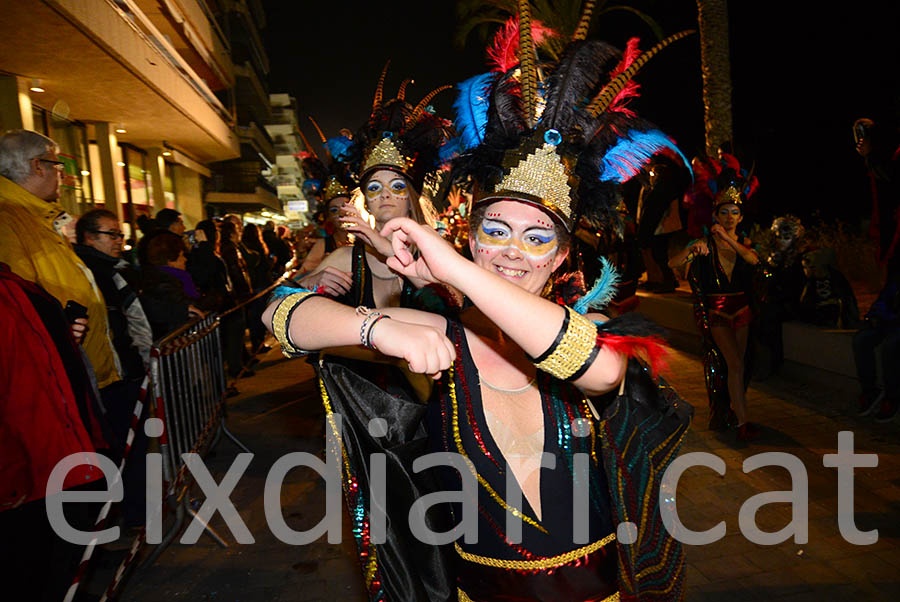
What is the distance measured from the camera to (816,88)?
47.3 ft

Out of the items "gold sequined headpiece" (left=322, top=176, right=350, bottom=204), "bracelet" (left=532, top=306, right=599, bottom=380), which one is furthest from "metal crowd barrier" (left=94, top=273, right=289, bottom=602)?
Answer: "bracelet" (left=532, top=306, right=599, bottom=380)

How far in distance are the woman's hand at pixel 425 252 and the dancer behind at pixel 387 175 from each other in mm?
1765

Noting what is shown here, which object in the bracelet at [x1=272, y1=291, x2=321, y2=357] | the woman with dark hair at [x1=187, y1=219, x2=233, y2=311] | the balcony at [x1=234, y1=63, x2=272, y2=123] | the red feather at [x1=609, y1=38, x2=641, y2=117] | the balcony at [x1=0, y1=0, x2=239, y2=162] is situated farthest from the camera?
the balcony at [x1=234, y1=63, x2=272, y2=123]

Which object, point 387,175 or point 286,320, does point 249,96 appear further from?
point 286,320

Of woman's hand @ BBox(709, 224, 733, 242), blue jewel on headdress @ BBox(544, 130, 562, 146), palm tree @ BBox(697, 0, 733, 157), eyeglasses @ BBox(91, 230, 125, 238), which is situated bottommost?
woman's hand @ BBox(709, 224, 733, 242)

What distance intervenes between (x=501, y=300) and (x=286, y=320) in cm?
73

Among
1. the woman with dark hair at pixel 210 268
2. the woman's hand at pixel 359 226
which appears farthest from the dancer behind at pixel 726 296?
the woman with dark hair at pixel 210 268

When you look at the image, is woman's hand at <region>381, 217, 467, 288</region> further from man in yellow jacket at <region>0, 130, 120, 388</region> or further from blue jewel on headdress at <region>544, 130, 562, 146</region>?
man in yellow jacket at <region>0, 130, 120, 388</region>

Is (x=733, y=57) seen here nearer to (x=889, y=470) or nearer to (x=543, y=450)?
(x=889, y=470)

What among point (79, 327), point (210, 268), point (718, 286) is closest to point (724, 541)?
point (718, 286)

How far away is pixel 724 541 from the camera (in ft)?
12.5

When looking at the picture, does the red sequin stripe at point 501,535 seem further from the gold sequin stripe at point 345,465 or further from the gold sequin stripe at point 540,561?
the gold sequin stripe at point 345,465

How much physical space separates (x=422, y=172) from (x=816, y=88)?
602 inches

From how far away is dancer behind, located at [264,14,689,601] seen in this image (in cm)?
171
